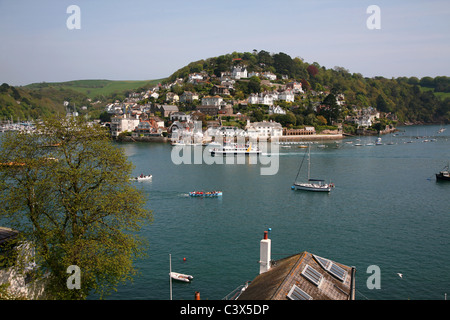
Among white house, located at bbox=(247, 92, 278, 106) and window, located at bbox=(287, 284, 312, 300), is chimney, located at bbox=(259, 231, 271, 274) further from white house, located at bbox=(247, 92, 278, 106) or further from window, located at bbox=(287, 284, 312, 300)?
white house, located at bbox=(247, 92, 278, 106)

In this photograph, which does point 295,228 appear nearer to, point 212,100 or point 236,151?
point 236,151

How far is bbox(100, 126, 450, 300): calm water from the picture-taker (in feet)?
51.5

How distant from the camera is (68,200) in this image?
11.2 meters

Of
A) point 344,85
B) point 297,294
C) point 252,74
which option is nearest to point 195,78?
point 252,74

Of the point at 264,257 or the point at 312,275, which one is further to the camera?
the point at 264,257

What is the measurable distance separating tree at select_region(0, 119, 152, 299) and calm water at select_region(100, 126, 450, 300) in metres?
3.92

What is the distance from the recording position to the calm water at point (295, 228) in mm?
15695

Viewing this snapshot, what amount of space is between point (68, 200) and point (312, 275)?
735 centimetres

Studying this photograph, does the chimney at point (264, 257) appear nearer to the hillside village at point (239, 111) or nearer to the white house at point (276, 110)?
the hillside village at point (239, 111)

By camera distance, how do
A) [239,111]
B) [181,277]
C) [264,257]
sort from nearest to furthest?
[264,257] < [181,277] < [239,111]

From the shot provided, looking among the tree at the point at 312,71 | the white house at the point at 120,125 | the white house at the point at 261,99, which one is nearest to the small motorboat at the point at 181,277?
the white house at the point at 120,125

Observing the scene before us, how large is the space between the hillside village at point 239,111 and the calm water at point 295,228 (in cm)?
4122

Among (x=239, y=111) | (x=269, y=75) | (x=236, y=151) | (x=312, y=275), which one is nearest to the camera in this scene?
(x=312, y=275)
